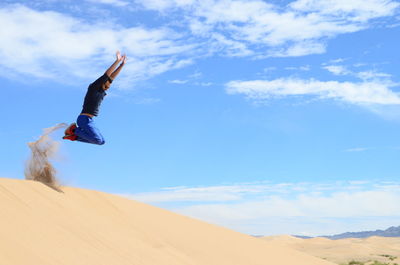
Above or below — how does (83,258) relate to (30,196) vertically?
below

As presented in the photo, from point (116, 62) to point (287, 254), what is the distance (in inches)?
271

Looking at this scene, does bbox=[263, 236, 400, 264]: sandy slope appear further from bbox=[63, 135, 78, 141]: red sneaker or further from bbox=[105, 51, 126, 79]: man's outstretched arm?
bbox=[105, 51, 126, 79]: man's outstretched arm

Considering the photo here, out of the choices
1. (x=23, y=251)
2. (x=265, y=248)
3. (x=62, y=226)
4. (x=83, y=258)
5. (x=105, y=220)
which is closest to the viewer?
(x=23, y=251)

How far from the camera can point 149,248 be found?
34.0ft

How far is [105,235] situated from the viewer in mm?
10055

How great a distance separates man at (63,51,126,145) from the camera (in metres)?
9.65

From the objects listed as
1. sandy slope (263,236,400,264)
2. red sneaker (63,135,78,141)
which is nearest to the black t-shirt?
red sneaker (63,135,78,141)

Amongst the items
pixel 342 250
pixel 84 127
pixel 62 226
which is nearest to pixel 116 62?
pixel 84 127

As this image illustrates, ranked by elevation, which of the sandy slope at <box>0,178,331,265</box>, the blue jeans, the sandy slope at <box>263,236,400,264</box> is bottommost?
the sandy slope at <box>0,178,331,265</box>

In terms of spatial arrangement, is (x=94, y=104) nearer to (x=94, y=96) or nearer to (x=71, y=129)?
(x=94, y=96)

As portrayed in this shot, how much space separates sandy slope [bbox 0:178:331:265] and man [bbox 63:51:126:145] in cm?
146

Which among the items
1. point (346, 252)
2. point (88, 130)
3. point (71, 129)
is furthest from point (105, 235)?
point (346, 252)

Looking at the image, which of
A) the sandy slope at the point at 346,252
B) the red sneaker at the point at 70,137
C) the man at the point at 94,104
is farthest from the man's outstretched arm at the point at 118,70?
the sandy slope at the point at 346,252

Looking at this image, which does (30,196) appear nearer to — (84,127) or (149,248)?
(84,127)
